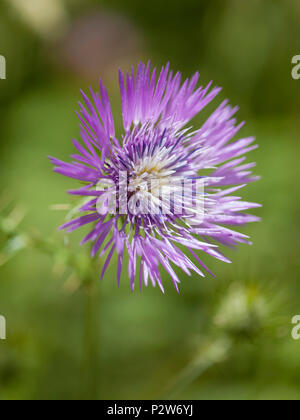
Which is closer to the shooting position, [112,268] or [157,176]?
[157,176]

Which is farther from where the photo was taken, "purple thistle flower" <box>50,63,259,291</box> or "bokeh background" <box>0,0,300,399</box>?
"bokeh background" <box>0,0,300,399</box>

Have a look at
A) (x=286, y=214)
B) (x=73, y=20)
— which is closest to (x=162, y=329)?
(x=286, y=214)

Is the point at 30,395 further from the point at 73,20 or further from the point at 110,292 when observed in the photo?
the point at 73,20

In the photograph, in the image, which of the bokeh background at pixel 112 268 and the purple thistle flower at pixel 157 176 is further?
the bokeh background at pixel 112 268

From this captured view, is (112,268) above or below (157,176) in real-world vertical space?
below
